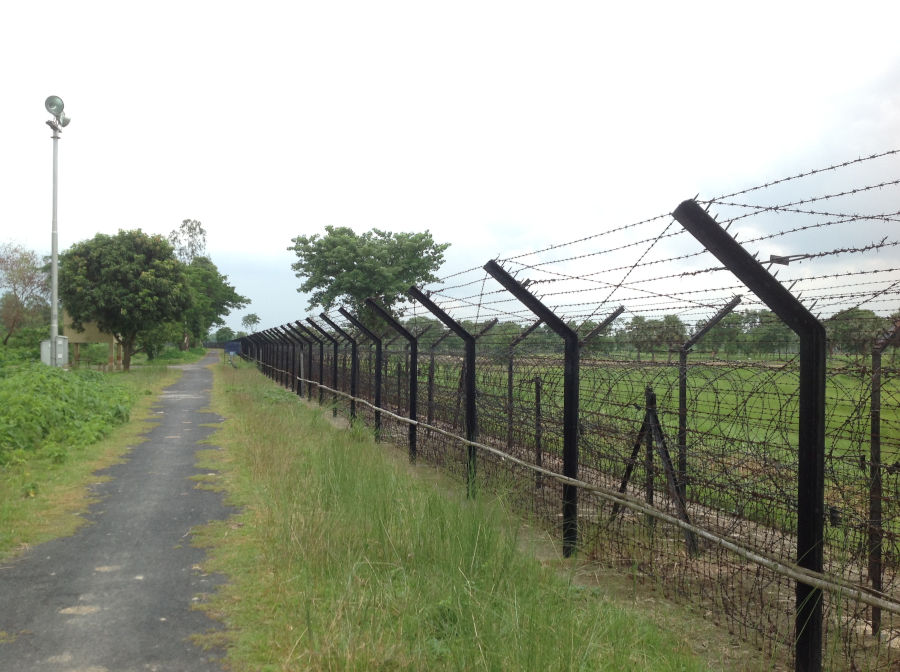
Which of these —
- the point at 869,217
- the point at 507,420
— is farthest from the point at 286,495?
the point at 869,217

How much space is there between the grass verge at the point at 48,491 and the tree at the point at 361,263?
2032 cm

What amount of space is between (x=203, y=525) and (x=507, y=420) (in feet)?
8.56

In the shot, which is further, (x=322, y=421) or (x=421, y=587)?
(x=322, y=421)

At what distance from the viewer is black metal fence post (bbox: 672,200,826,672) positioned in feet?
8.93

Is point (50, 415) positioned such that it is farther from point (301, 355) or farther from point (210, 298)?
point (210, 298)

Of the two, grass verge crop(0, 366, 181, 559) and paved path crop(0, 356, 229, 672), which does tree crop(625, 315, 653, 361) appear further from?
grass verge crop(0, 366, 181, 559)

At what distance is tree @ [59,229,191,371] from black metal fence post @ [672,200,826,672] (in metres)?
27.1

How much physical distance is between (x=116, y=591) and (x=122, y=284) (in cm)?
2582

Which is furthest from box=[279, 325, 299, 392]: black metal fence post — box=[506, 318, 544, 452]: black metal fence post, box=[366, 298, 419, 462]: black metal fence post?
box=[506, 318, 544, 452]: black metal fence post

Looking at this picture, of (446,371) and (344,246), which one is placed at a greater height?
(344,246)

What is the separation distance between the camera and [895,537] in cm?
273

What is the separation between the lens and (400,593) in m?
3.29

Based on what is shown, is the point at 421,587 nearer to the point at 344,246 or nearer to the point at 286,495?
the point at 286,495

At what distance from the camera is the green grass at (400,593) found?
2701 millimetres
